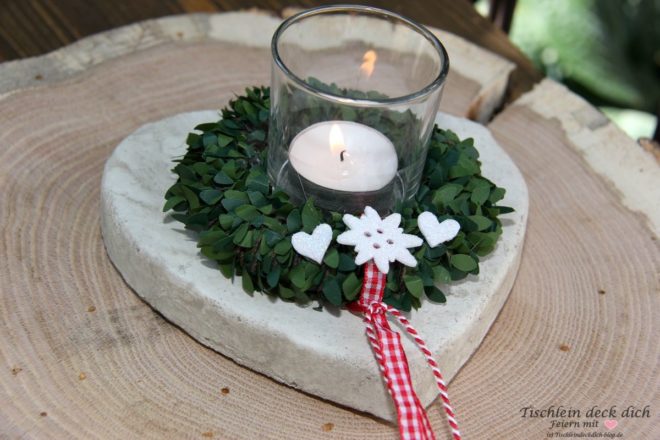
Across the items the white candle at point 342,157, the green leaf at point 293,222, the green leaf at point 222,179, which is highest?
the white candle at point 342,157

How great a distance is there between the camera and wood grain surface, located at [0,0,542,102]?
2031 millimetres

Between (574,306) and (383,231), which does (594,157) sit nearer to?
(574,306)

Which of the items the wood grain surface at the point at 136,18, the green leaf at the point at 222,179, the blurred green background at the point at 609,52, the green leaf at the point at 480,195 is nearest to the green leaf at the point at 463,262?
the green leaf at the point at 480,195

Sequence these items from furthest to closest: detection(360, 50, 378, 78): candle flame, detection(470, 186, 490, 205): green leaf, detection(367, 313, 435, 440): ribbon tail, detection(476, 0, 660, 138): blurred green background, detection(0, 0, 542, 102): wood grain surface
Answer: detection(476, 0, 660, 138): blurred green background
detection(0, 0, 542, 102): wood grain surface
detection(360, 50, 378, 78): candle flame
detection(470, 186, 490, 205): green leaf
detection(367, 313, 435, 440): ribbon tail

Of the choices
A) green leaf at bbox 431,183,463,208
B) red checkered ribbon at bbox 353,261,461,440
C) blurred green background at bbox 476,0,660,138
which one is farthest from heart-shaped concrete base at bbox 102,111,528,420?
blurred green background at bbox 476,0,660,138

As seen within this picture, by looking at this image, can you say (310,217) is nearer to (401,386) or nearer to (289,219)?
(289,219)

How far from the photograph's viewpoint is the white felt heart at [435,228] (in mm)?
1288

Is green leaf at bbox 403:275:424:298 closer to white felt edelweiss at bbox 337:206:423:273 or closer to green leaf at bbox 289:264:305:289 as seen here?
white felt edelweiss at bbox 337:206:423:273

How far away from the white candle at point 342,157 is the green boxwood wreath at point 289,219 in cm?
5

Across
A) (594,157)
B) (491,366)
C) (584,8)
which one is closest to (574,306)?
(491,366)

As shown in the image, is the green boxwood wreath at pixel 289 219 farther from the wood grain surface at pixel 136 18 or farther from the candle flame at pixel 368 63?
the wood grain surface at pixel 136 18

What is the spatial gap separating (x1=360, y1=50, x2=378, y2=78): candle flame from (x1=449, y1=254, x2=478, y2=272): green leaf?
0.41 meters

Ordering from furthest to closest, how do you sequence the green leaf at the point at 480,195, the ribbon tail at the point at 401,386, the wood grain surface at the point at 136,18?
the wood grain surface at the point at 136,18, the green leaf at the point at 480,195, the ribbon tail at the point at 401,386

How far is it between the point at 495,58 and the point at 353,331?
919 millimetres
